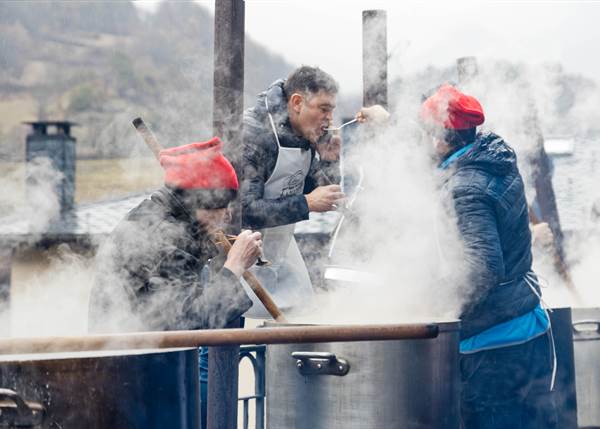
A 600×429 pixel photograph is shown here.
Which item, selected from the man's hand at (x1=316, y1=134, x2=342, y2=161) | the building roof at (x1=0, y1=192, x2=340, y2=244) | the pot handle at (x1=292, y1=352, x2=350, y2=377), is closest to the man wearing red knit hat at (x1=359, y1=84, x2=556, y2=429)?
the man's hand at (x1=316, y1=134, x2=342, y2=161)

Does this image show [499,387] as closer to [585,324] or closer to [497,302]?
[497,302]

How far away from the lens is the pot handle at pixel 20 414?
2541 millimetres

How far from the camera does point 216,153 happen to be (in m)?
3.58

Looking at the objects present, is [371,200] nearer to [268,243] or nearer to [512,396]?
[268,243]

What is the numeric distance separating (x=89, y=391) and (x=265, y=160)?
6.11 ft

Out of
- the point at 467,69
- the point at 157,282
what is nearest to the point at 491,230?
the point at 157,282

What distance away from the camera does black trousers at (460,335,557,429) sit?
418 cm

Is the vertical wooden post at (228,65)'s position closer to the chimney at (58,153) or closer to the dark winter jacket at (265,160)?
the dark winter jacket at (265,160)

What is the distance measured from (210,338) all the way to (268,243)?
172 centimetres

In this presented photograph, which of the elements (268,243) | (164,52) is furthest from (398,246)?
(164,52)

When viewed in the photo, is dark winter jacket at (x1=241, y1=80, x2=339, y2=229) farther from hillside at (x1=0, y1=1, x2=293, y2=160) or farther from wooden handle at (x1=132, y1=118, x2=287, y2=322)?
hillside at (x1=0, y1=1, x2=293, y2=160)

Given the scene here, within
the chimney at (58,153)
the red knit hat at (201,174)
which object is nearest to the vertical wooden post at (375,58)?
the red knit hat at (201,174)

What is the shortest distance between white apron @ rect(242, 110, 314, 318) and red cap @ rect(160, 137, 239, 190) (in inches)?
29.9

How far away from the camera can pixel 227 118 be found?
3.97 m
